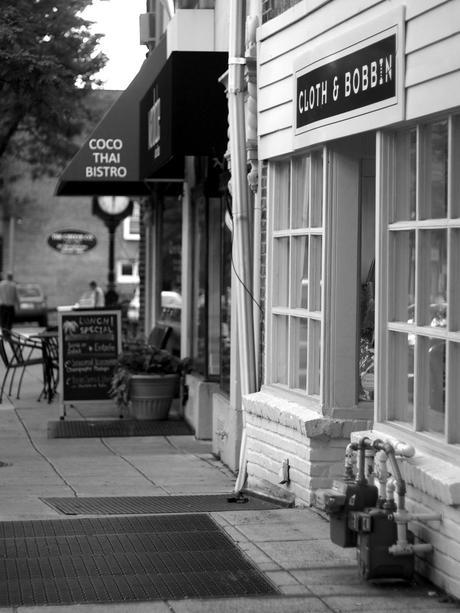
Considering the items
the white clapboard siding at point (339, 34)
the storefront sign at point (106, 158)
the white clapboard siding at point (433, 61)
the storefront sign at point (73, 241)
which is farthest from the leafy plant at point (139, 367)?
the storefront sign at point (73, 241)

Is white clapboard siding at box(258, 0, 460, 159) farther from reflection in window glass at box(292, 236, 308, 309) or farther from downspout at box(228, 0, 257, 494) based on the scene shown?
reflection in window glass at box(292, 236, 308, 309)

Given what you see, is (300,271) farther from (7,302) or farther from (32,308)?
(32,308)

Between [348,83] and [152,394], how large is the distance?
6644mm

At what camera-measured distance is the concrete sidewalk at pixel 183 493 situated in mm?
5516

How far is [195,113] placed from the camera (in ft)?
32.6

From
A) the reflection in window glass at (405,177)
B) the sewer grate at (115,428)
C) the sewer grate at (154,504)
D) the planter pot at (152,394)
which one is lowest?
the sewer grate at (115,428)

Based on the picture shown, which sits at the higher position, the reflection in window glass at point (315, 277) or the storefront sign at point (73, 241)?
the storefront sign at point (73, 241)

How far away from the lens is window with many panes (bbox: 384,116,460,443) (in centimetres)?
572

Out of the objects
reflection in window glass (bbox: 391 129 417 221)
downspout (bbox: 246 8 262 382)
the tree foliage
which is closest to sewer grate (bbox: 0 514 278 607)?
downspout (bbox: 246 8 262 382)

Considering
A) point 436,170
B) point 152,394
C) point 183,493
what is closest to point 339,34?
point 436,170

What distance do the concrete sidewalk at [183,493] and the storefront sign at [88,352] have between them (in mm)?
639

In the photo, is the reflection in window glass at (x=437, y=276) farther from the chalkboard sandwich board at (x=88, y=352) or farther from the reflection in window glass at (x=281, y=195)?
the chalkboard sandwich board at (x=88, y=352)

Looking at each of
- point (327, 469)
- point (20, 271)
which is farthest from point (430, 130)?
point (20, 271)

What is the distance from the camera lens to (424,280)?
6.10 meters
